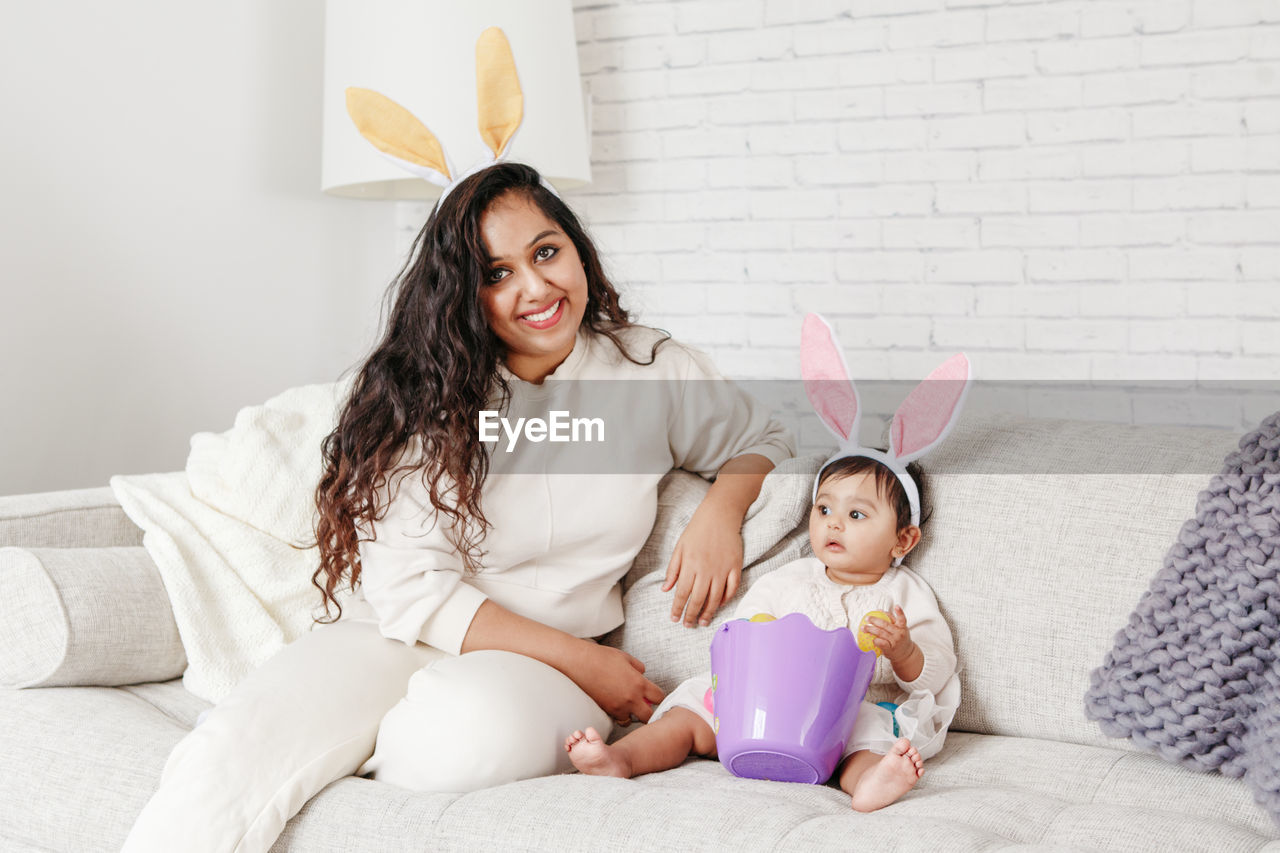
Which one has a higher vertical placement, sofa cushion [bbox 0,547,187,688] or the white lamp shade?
the white lamp shade

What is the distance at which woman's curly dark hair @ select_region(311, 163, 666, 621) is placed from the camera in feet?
4.72

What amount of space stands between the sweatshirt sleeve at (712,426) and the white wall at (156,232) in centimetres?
123

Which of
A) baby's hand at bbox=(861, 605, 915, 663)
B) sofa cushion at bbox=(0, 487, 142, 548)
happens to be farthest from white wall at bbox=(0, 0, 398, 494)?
baby's hand at bbox=(861, 605, 915, 663)

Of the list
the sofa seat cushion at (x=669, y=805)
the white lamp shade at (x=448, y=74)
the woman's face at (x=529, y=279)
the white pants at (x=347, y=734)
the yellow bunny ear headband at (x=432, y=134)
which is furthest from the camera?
the white lamp shade at (x=448, y=74)

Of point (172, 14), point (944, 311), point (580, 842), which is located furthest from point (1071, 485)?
point (172, 14)

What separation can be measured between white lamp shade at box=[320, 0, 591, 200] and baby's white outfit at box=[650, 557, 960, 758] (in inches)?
45.1

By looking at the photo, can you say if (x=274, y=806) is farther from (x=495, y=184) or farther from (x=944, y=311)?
(x=944, y=311)

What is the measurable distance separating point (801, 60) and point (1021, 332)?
0.78m

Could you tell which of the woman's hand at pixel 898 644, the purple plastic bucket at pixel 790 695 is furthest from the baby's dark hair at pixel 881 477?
the purple plastic bucket at pixel 790 695

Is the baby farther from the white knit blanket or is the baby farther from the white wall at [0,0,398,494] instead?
the white wall at [0,0,398,494]

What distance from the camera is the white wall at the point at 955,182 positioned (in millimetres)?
2322

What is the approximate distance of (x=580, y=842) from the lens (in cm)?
103

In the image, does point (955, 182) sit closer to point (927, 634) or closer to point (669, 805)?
point (927, 634)

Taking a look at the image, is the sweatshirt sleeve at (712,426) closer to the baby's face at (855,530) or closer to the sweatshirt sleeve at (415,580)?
the baby's face at (855,530)
